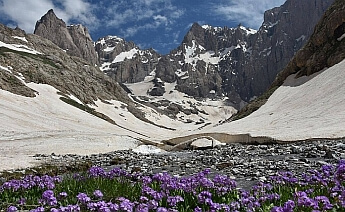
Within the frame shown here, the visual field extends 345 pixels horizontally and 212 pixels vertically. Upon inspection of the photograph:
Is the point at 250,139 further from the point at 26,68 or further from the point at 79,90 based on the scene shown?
the point at 79,90

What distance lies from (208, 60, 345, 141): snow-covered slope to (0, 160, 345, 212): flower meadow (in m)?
20.0

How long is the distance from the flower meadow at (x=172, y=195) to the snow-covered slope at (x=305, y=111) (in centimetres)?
2002

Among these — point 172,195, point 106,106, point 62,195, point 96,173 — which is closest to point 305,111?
point 96,173

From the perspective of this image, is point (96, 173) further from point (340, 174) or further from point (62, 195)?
point (340, 174)

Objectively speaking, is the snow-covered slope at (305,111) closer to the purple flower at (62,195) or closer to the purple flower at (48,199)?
the purple flower at (62,195)

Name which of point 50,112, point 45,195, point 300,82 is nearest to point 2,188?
point 45,195

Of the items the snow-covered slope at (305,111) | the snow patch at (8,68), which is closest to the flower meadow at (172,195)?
the snow-covered slope at (305,111)

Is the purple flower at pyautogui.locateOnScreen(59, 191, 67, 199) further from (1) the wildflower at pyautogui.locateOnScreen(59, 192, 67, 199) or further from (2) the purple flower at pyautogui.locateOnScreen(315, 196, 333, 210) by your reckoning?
(2) the purple flower at pyautogui.locateOnScreen(315, 196, 333, 210)

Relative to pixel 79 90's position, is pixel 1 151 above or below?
below

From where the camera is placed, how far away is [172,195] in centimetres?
685

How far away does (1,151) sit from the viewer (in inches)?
1259

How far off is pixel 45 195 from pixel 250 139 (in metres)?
30.1

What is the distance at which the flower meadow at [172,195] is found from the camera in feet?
17.5

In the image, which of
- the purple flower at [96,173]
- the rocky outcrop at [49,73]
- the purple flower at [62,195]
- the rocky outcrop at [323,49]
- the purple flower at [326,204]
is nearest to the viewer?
the purple flower at [326,204]
